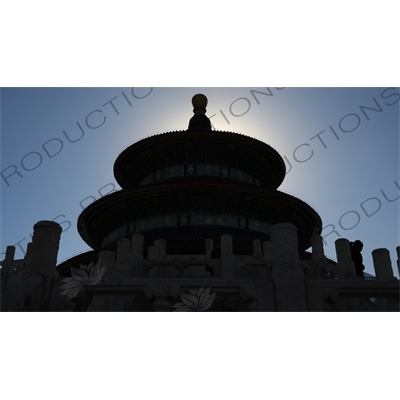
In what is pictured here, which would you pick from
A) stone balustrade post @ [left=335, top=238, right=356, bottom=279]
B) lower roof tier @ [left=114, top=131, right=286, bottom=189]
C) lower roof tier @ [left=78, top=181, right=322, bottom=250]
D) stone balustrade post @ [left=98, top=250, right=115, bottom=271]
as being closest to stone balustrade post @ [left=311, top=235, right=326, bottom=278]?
stone balustrade post @ [left=335, top=238, right=356, bottom=279]

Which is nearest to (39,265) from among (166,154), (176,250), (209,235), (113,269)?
(113,269)

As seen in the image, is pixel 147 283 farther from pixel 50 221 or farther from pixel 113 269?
pixel 113 269

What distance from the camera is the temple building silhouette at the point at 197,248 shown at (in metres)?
8.15


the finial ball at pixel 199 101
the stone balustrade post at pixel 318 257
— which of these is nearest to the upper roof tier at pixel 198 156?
the finial ball at pixel 199 101

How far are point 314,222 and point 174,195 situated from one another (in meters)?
6.65

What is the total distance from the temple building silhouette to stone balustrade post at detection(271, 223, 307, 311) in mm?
18

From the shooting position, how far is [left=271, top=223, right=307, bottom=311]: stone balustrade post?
7.98m

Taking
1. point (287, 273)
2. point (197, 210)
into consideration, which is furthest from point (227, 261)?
point (197, 210)

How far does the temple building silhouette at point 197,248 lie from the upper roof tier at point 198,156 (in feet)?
0.17

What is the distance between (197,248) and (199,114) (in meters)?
11.2

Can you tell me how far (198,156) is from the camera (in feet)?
74.0

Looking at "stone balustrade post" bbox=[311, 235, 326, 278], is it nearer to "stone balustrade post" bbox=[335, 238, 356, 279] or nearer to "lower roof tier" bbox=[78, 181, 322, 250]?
"stone balustrade post" bbox=[335, 238, 356, 279]

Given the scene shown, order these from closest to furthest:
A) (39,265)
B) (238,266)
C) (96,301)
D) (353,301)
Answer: (39,265)
(96,301)
(353,301)
(238,266)

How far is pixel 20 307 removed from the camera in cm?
779
